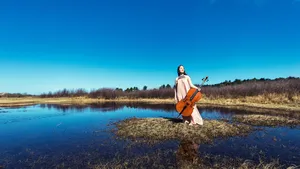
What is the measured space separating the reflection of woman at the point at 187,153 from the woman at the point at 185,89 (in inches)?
83.2

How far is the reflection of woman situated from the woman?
6.93 feet

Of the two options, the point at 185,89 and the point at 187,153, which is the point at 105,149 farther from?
the point at 185,89

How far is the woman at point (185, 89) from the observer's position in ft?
28.4

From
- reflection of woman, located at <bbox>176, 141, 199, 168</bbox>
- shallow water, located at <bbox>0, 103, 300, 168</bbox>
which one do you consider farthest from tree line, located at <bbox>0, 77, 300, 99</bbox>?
reflection of woman, located at <bbox>176, 141, 199, 168</bbox>

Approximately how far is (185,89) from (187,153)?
3.68 meters

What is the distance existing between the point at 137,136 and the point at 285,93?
22786mm

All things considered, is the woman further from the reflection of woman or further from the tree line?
the tree line

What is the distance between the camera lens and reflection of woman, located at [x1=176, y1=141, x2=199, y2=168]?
501 cm

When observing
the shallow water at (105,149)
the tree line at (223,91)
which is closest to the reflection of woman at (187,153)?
the shallow water at (105,149)

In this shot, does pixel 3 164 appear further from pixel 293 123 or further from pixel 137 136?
pixel 293 123

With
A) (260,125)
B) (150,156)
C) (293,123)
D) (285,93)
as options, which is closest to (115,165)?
(150,156)

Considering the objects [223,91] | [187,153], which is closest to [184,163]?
[187,153]

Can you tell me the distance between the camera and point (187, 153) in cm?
567

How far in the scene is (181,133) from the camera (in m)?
7.71
